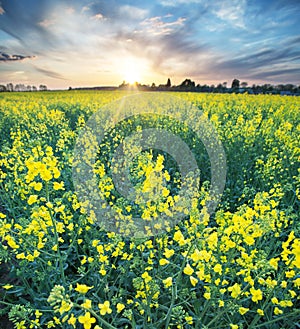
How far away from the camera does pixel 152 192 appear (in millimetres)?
1840

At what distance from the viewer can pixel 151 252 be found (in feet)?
6.17

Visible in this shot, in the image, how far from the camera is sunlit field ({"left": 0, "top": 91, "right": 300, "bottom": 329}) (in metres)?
1.63

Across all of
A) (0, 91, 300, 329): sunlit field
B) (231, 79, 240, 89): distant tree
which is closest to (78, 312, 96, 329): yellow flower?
(0, 91, 300, 329): sunlit field

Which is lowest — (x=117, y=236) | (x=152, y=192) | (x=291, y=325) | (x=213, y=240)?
(x=291, y=325)

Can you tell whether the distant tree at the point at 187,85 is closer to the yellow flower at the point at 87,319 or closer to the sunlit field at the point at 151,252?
the sunlit field at the point at 151,252

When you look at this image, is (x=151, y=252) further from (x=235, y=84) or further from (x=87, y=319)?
(x=235, y=84)

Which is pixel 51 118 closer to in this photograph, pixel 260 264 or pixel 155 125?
pixel 155 125

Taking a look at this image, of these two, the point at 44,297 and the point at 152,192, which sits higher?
the point at 152,192

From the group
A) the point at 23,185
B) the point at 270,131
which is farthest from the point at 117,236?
the point at 270,131

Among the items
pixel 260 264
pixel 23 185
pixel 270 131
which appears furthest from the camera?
pixel 270 131

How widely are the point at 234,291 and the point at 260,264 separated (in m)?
0.22

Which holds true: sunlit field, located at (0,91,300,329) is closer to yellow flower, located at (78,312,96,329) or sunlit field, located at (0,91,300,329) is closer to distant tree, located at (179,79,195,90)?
yellow flower, located at (78,312,96,329)

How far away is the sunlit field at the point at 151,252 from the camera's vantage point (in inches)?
64.3

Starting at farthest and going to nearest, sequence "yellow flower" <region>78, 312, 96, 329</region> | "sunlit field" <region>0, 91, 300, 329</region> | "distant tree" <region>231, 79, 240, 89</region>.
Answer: "distant tree" <region>231, 79, 240, 89</region> < "sunlit field" <region>0, 91, 300, 329</region> < "yellow flower" <region>78, 312, 96, 329</region>
